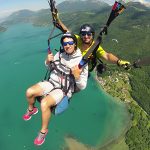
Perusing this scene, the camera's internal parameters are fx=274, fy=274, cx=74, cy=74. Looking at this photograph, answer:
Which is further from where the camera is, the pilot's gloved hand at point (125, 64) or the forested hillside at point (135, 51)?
the forested hillside at point (135, 51)

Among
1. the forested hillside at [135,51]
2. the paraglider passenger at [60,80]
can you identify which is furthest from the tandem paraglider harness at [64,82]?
the forested hillside at [135,51]

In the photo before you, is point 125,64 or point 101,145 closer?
point 125,64

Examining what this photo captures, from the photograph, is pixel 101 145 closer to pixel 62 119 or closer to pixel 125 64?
pixel 62 119

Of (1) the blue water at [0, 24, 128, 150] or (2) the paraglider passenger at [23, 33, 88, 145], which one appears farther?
(1) the blue water at [0, 24, 128, 150]

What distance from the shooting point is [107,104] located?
226 feet

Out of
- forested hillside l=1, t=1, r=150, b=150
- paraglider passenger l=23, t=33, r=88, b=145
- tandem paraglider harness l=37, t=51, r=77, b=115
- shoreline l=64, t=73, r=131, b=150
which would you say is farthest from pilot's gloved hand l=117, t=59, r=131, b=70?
shoreline l=64, t=73, r=131, b=150

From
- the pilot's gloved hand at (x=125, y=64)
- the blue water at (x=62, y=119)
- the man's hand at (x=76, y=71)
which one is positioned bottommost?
the blue water at (x=62, y=119)

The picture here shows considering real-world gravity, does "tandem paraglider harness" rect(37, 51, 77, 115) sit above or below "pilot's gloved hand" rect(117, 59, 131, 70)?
below

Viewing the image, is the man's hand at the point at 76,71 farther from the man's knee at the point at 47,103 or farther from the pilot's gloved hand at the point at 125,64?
the pilot's gloved hand at the point at 125,64

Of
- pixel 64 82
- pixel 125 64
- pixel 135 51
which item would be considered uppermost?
pixel 125 64

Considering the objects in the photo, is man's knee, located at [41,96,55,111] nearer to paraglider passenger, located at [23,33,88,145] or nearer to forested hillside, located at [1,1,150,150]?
paraglider passenger, located at [23,33,88,145]

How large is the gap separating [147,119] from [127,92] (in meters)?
14.1

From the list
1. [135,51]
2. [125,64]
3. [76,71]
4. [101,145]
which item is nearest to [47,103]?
[76,71]

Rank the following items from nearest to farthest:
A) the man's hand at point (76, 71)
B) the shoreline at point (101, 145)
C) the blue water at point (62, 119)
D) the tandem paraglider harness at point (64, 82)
A: the man's hand at point (76, 71), the tandem paraglider harness at point (64, 82), the shoreline at point (101, 145), the blue water at point (62, 119)
